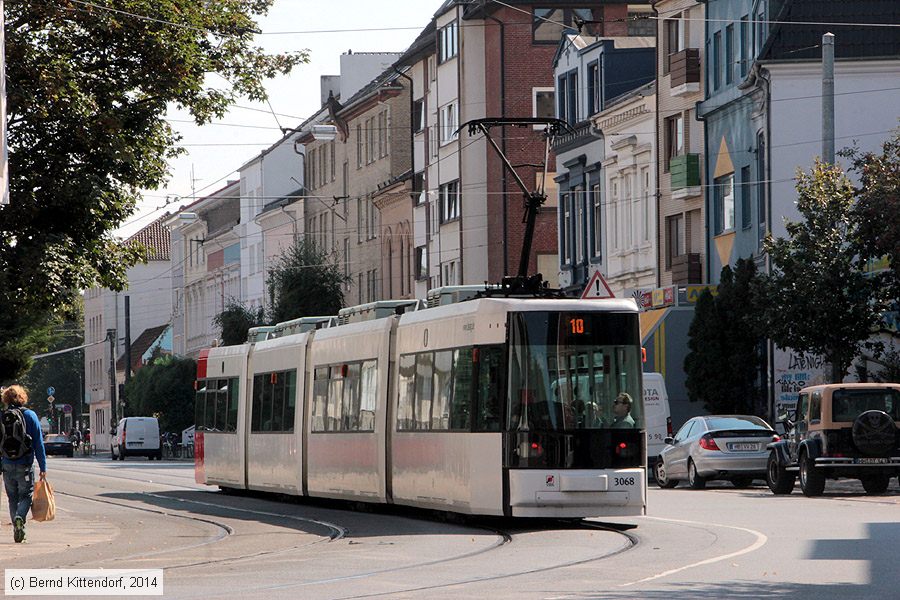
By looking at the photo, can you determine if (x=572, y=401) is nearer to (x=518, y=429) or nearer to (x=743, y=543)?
(x=518, y=429)

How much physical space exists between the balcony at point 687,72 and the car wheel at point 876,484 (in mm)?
22342

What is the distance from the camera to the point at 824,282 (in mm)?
36375

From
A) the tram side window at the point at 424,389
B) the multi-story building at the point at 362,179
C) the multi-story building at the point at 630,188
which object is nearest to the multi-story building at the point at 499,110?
the multi-story building at the point at 362,179

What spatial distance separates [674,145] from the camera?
5262cm

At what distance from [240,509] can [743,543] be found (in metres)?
12.4

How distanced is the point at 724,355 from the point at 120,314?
96.0m

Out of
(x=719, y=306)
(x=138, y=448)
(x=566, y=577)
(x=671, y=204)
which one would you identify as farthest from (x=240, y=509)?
(x=138, y=448)

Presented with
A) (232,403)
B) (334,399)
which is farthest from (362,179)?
(334,399)

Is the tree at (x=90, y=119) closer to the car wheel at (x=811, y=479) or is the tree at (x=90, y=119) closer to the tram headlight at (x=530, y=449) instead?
the tram headlight at (x=530, y=449)

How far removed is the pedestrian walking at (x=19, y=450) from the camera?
21.1 m

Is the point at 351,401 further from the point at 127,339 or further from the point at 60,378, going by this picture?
the point at 60,378

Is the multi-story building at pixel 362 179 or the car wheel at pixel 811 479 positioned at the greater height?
the multi-story building at pixel 362 179

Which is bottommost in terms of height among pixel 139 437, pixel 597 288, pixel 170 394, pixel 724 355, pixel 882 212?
pixel 139 437

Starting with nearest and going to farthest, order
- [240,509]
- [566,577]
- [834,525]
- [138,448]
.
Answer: [566,577] → [834,525] → [240,509] → [138,448]
